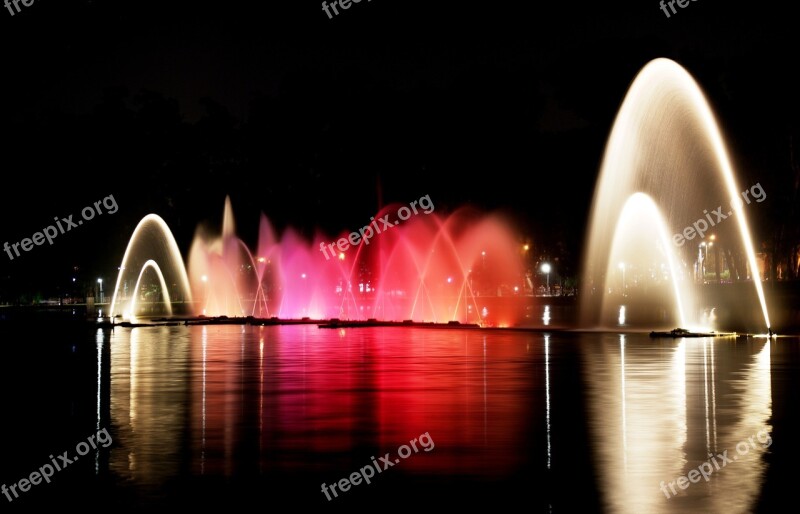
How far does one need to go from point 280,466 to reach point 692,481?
4.11 metres

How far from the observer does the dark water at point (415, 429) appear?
10.5 m

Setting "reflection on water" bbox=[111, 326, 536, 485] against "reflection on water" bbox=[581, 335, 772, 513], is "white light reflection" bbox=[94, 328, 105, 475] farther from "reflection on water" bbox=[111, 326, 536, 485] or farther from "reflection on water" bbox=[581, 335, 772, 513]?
"reflection on water" bbox=[581, 335, 772, 513]

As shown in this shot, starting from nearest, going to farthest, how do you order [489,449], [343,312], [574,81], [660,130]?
[489,449] → [660,130] → [343,312] → [574,81]

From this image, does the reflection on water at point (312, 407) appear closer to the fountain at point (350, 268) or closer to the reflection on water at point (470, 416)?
the reflection on water at point (470, 416)

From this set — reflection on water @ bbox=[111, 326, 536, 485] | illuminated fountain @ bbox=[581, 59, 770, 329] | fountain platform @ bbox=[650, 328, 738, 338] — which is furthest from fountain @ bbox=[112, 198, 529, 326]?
reflection on water @ bbox=[111, 326, 536, 485]

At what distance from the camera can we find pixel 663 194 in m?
67.6

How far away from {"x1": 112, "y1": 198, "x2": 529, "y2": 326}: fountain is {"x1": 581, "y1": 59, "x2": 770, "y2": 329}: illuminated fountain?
6.66 metres

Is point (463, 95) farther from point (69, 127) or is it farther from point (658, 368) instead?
point (658, 368)

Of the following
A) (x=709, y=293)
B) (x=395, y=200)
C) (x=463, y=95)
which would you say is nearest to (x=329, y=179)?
(x=395, y=200)

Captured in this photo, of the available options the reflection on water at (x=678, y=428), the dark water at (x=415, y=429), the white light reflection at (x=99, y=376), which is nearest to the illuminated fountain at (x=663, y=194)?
the reflection on water at (x=678, y=428)

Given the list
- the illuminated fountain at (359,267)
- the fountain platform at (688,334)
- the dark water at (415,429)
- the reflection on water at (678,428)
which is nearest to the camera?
the reflection on water at (678,428)

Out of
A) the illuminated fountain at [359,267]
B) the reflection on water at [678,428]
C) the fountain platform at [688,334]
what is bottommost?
the reflection on water at [678,428]

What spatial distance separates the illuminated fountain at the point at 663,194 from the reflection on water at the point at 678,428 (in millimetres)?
16353

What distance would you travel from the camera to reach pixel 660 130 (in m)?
45.1
